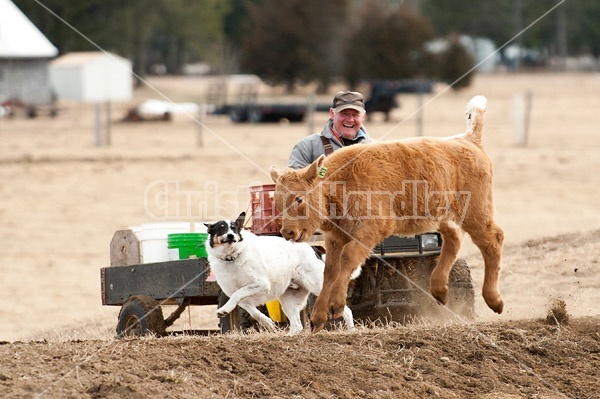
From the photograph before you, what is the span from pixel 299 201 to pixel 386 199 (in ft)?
2.49

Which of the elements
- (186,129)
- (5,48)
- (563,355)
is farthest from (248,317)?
(5,48)

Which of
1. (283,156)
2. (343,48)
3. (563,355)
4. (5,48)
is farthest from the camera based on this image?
(343,48)

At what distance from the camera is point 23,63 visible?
179ft

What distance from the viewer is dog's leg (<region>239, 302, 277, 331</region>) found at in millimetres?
9664

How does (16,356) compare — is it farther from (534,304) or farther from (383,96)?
(383,96)

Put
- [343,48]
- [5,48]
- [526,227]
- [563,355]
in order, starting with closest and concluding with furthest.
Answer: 1. [563,355]
2. [526,227]
3. [5,48]
4. [343,48]

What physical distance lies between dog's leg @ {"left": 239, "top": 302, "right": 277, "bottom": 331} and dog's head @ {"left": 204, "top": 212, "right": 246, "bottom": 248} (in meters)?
0.68

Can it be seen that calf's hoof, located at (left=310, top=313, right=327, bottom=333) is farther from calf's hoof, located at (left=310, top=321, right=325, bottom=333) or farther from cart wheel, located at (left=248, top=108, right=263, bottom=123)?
cart wheel, located at (left=248, top=108, right=263, bottom=123)

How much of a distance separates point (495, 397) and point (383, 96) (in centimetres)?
3416

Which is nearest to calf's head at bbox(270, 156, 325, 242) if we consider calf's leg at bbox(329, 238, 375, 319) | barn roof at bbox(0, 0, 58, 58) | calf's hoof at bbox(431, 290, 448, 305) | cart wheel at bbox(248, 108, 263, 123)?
calf's leg at bbox(329, 238, 375, 319)

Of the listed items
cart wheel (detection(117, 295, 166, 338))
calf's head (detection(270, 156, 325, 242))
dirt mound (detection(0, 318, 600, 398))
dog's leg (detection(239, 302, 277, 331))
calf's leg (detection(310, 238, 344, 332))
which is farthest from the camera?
cart wheel (detection(117, 295, 166, 338))

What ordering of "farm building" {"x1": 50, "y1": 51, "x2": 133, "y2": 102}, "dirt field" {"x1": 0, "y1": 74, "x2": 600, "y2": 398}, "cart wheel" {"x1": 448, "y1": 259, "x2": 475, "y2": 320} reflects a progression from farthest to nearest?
1. "farm building" {"x1": 50, "y1": 51, "x2": 133, "y2": 102}
2. "cart wheel" {"x1": 448, "y1": 259, "x2": 475, "y2": 320}
3. "dirt field" {"x1": 0, "y1": 74, "x2": 600, "y2": 398}

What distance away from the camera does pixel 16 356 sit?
750 centimetres

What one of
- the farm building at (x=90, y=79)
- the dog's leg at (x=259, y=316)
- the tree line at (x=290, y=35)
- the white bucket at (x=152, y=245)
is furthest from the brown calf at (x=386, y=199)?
the farm building at (x=90, y=79)
